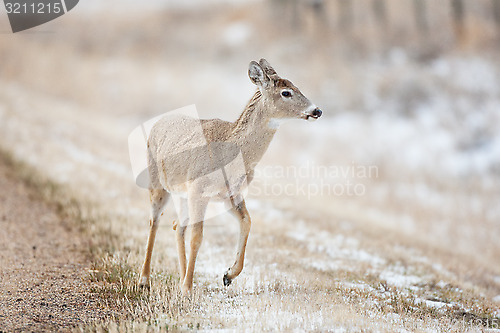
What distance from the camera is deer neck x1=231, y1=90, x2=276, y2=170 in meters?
6.54

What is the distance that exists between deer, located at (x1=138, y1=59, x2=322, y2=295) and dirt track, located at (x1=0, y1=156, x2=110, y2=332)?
3.85ft

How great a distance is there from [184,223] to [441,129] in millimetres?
21838

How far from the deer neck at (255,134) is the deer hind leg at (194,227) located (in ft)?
2.70

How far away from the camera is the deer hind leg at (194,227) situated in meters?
6.40

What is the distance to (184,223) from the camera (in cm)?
718

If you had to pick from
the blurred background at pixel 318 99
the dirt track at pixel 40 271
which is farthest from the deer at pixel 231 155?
the blurred background at pixel 318 99

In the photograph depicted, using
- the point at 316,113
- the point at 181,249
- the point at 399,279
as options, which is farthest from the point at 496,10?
the point at 181,249

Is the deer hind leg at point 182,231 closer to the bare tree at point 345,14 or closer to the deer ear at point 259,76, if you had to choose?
the deer ear at point 259,76

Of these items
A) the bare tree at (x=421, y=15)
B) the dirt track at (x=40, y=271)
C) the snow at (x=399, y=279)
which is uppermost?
the bare tree at (x=421, y=15)

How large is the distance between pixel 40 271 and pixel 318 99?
24767mm

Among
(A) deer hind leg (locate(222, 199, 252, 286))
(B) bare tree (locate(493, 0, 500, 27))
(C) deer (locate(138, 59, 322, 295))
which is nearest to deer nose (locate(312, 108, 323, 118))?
(C) deer (locate(138, 59, 322, 295))

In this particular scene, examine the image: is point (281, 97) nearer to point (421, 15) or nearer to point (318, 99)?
point (318, 99)

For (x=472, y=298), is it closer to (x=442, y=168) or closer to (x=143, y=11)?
(x=442, y=168)

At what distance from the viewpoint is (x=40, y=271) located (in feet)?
26.0
